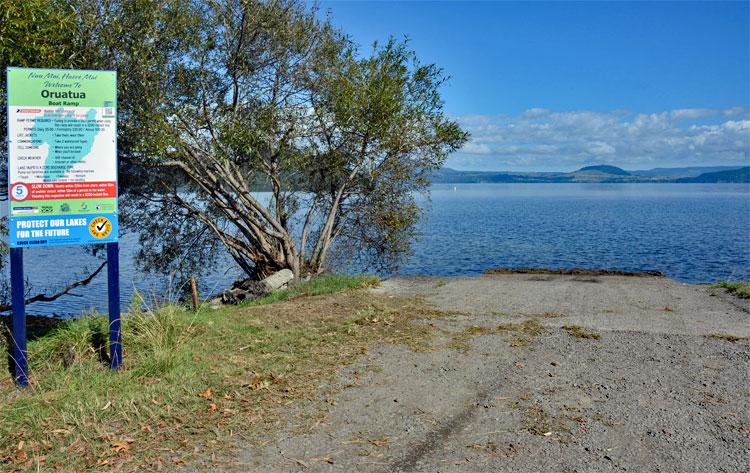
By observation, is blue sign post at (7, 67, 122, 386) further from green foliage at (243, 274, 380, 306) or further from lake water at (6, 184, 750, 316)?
lake water at (6, 184, 750, 316)

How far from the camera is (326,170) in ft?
58.3

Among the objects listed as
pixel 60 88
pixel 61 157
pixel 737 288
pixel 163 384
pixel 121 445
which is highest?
pixel 60 88

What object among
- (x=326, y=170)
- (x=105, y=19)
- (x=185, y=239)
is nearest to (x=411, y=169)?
(x=326, y=170)

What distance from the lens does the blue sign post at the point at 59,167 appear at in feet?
20.8

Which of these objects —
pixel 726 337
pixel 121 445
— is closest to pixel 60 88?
pixel 121 445

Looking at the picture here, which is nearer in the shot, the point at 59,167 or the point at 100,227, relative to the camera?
the point at 59,167

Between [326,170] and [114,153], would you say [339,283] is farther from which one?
[114,153]

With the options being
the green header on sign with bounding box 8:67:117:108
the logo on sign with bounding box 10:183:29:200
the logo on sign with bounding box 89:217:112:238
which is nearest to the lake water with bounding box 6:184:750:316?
the logo on sign with bounding box 89:217:112:238

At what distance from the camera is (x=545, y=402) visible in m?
6.12

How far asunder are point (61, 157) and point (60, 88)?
775 millimetres

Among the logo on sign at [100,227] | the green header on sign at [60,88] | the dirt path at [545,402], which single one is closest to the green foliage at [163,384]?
the dirt path at [545,402]

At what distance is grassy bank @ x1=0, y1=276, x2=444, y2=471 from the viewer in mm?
5117

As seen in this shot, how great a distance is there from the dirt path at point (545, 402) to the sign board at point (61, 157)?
3.49 metres

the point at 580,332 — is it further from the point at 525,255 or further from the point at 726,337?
the point at 525,255
